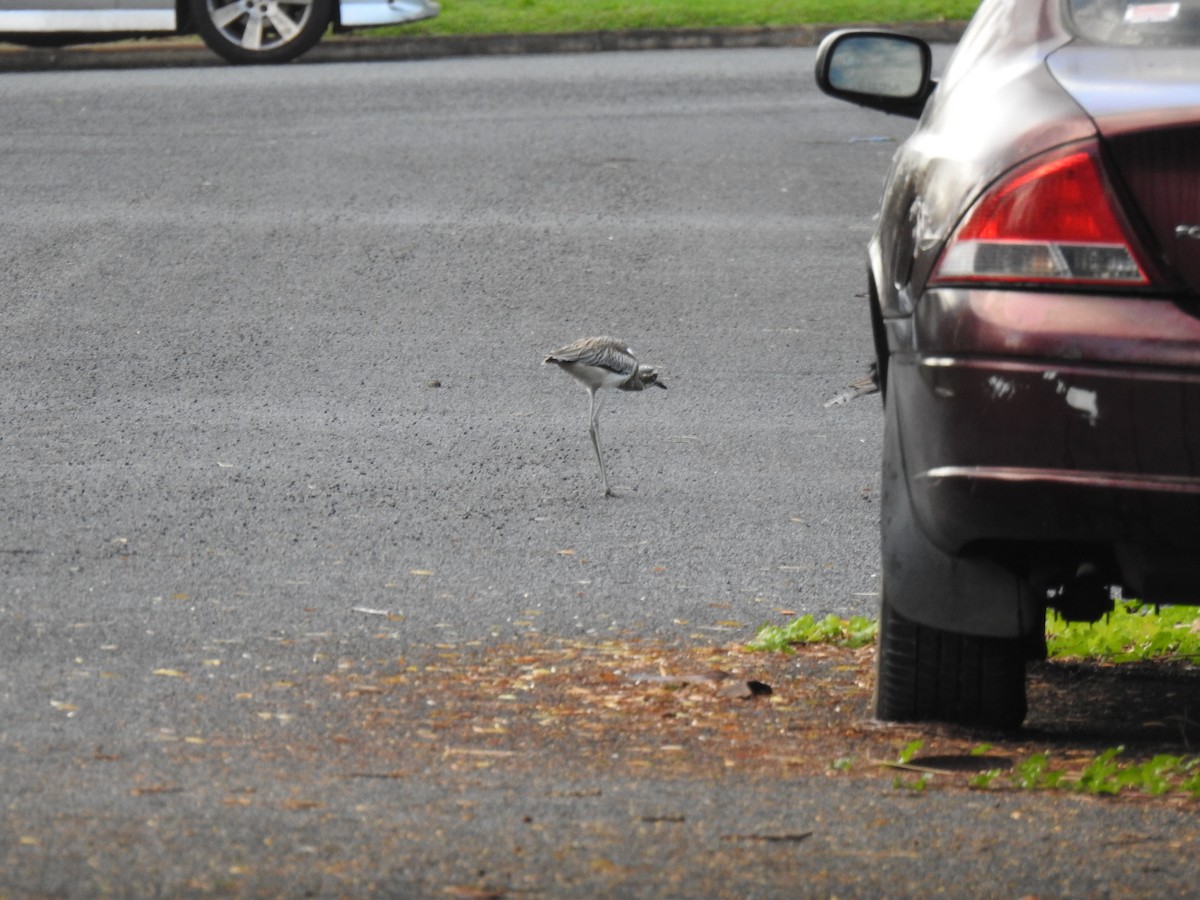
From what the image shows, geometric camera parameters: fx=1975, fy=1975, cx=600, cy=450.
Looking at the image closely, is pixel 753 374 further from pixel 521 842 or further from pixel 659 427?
pixel 521 842

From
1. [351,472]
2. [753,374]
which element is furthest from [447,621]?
[753,374]

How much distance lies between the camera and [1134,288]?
3285 mm

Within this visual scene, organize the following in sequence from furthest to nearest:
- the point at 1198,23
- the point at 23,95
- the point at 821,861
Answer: the point at 23,95
the point at 1198,23
the point at 821,861

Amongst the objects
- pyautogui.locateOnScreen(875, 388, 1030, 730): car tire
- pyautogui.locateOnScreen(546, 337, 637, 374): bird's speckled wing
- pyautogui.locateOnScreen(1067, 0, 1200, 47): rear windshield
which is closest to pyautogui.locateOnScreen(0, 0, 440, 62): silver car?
pyautogui.locateOnScreen(546, 337, 637, 374): bird's speckled wing

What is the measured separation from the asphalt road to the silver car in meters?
0.33

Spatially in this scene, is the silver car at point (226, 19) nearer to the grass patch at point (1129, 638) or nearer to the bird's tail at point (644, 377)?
the bird's tail at point (644, 377)

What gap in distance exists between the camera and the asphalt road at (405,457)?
10.9ft

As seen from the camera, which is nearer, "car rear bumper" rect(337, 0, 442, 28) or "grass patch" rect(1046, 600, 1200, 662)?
"grass patch" rect(1046, 600, 1200, 662)

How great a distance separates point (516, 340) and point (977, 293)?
5.60 metres

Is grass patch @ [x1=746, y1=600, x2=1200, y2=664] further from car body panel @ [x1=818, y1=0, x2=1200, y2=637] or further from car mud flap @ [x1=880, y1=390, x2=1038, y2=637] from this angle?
car body panel @ [x1=818, y1=0, x2=1200, y2=637]

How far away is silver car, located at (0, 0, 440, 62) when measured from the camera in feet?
48.6

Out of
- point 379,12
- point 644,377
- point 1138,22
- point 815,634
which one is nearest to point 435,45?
point 379,12

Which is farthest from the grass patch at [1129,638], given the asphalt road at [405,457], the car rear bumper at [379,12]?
the car rear bumper at [379,12]

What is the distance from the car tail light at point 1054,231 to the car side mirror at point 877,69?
167 cm
